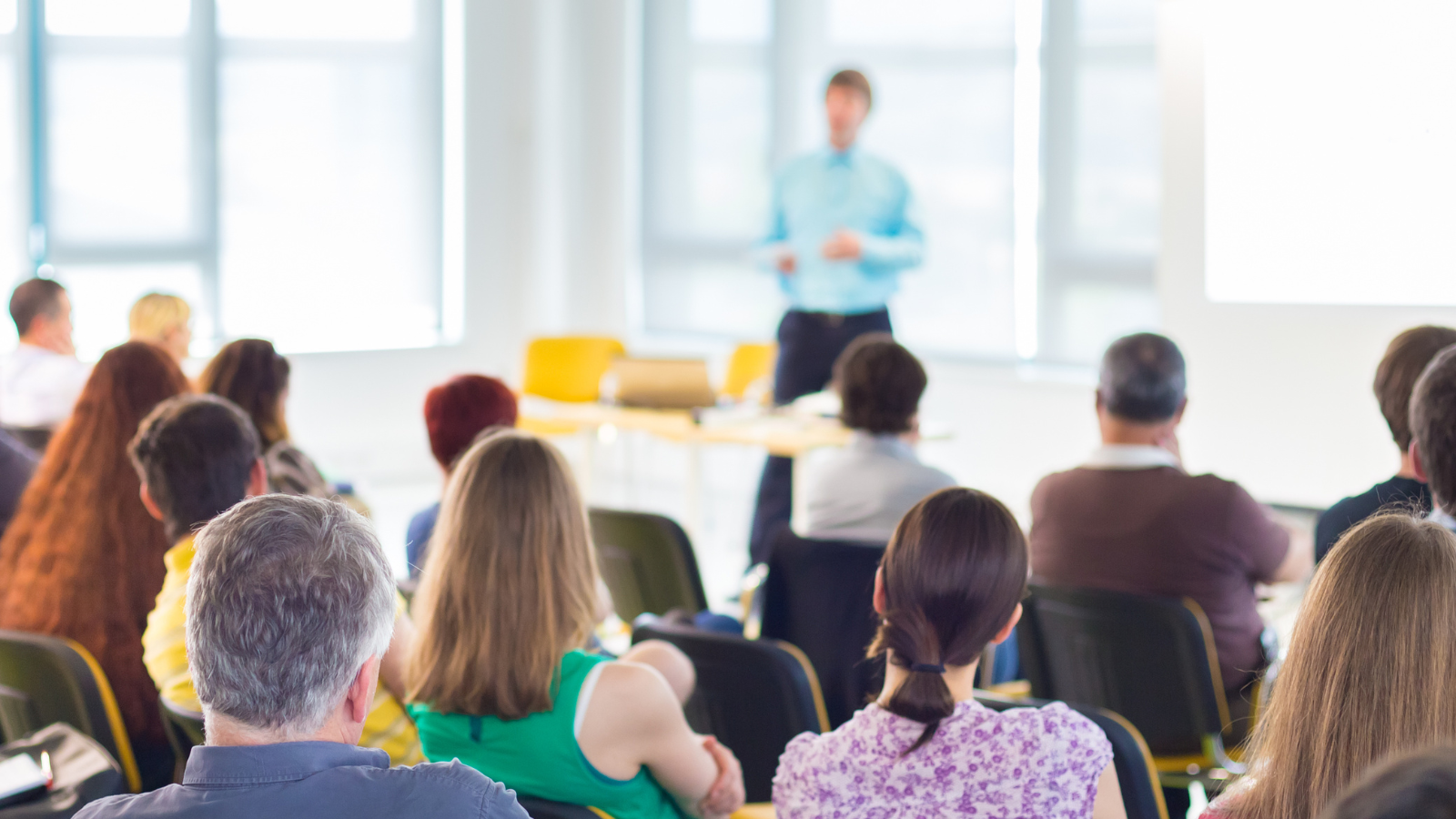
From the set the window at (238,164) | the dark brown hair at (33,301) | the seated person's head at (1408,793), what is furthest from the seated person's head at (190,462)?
the window at (238,164)

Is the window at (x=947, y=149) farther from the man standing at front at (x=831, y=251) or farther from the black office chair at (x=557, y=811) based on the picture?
the black office chair at (x=557, y=811)

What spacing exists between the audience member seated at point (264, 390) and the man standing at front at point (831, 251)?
2.37 m

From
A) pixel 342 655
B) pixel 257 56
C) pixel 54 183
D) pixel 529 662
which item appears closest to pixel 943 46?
pixel 257 56

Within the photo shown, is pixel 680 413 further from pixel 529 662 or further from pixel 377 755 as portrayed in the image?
pixel 377 755

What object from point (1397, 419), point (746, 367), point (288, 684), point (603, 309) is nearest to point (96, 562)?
point (288, 684)

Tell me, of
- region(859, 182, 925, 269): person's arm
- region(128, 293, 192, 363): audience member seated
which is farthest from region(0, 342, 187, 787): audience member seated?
region(859, 182, 925, 269): person's arm

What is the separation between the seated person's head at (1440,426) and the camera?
2377 mm

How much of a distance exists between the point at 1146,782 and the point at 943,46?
571 cm

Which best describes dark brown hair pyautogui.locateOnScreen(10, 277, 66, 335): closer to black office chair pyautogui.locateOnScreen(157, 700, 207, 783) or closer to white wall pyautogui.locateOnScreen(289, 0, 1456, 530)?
black office chair pyautogui.locateOnScreen(157, 700, 207, 783)

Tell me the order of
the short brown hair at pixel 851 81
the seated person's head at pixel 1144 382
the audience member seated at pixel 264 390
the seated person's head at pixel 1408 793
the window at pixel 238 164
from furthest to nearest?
the window at pixel 238 164 → the short brown hair at pixel 851 81 → the audience member seated at pixel 264 390 → the seated person's head at pixel 1144 382 → the seated person's head at pixel 1408 793

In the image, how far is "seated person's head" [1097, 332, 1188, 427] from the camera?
3109 millimetres

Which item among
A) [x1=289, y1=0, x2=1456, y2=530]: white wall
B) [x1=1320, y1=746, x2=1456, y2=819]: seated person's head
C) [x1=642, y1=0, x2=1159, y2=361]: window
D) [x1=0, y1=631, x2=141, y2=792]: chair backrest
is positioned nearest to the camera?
[x1=1320, y1=746, x2=1456, y2=819]: seated person's head

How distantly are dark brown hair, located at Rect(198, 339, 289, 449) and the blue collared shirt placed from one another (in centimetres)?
227

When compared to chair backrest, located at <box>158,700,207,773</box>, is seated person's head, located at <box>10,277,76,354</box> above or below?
above
